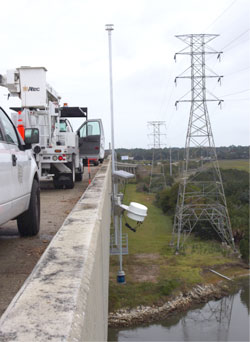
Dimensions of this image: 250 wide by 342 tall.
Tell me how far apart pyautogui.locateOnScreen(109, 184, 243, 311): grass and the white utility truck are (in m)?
11.0

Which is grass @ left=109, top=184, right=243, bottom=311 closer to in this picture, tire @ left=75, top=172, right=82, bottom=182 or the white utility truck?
tire @ left=75, top=172, right=82, bottom=182

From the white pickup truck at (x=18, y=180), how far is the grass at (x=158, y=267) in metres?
17.5

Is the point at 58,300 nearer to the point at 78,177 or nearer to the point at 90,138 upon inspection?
the point at 90,138

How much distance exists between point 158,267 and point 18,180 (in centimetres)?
2473

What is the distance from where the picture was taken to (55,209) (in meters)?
10.3

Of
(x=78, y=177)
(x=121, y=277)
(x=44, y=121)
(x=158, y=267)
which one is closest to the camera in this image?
(x=44, y=121)

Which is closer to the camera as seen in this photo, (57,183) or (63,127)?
(57,183)

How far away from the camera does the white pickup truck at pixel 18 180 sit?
479cm

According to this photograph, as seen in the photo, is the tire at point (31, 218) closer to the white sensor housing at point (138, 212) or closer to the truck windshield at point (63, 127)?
the white sensor housing at point (138, 212)

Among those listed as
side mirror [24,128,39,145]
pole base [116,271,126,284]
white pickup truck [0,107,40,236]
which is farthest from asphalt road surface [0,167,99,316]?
pole base [116,271,126,284]

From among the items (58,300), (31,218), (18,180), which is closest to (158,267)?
(31,218)

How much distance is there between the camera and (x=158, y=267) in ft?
95.1

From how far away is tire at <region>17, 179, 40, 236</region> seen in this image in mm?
6473

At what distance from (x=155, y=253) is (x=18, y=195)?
28.1 meters
